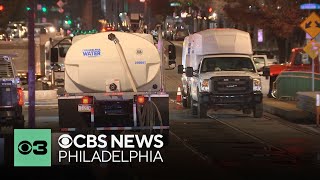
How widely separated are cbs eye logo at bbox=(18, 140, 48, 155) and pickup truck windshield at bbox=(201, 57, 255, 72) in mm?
16734

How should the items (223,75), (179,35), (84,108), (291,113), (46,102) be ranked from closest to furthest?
(84,108) → (223,75) → (291,113) → (46,102) → (179,35)

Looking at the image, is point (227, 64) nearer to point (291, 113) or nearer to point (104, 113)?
point (291, 113)

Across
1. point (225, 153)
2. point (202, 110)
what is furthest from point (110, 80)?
point (202, 110)

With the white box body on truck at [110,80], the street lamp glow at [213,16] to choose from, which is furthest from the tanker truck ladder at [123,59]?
the street lamp glow at [213,16]

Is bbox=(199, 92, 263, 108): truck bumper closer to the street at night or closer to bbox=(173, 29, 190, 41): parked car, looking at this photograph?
the street at night

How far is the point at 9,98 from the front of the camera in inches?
837

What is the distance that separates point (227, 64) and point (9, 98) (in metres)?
10.4

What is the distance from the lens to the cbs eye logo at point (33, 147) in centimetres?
1309

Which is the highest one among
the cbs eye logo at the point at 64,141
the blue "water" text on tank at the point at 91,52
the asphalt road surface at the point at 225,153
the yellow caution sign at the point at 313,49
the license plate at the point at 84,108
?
the yellow caution sign at the point at 313,49

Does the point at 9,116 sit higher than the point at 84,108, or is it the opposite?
the point at 84,108

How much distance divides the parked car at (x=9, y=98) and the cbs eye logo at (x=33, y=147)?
811 centimetres

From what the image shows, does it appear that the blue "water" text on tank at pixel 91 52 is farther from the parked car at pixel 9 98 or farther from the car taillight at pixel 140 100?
the parked car at pixel 9 98

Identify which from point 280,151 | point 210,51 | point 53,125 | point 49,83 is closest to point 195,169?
point 280,151

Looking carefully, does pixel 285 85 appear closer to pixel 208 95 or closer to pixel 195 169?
pixel 208 95
